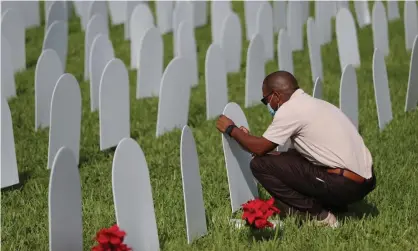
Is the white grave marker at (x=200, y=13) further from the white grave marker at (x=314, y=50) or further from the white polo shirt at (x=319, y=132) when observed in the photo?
the white polo shirt at (x=319, y=132)

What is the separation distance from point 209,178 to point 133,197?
1.56 meters

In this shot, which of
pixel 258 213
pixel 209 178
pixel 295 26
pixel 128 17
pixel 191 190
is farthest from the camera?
pixel 128 17

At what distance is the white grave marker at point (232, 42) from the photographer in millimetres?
9008

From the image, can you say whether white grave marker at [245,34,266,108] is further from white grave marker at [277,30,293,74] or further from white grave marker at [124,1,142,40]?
white grave marker at [124,1,142,40]

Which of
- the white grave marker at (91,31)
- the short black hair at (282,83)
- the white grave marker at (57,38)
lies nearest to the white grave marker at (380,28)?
the white grave marker at (91,31)

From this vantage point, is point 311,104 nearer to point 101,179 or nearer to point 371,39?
point 101,179

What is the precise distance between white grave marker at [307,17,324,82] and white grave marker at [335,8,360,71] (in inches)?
21.0

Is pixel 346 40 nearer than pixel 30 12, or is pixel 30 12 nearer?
pixel 346 40

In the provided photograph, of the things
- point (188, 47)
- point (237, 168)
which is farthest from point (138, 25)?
point (237, 168)

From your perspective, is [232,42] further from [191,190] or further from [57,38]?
[191,190]

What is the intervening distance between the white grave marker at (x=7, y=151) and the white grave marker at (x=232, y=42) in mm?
3857

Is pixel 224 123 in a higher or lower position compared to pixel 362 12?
lower

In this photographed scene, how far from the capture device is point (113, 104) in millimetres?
6535

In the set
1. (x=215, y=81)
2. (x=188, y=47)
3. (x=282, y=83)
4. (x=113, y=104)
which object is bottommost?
(x=282, y=83)
